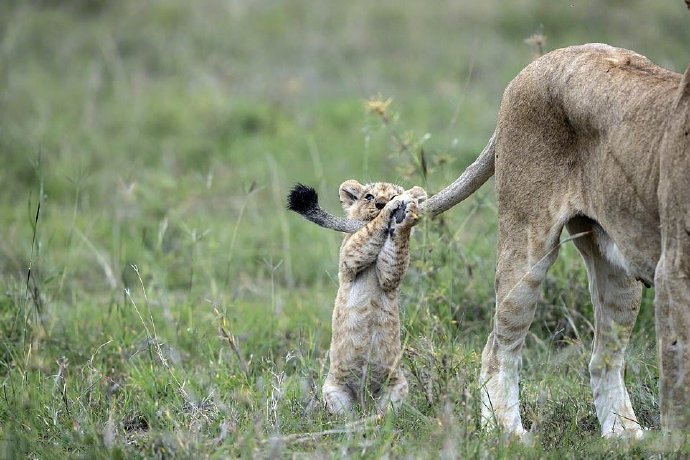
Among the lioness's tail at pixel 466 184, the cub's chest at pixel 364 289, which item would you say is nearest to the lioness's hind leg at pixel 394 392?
the cub's chest at pixel 364 289

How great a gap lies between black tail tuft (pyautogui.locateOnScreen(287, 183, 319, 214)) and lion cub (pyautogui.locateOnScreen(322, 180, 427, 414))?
26cm

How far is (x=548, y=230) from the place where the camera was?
14.3 feet

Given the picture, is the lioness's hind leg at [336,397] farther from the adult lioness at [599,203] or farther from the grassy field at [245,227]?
the adult lioness at [599,203]

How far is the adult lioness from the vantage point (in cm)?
364

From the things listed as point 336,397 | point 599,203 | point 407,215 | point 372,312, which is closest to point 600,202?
point 599,203

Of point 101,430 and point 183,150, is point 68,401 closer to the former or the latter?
point 101,430

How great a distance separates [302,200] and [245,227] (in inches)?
158

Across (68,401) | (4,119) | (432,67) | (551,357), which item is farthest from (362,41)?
(68,401)

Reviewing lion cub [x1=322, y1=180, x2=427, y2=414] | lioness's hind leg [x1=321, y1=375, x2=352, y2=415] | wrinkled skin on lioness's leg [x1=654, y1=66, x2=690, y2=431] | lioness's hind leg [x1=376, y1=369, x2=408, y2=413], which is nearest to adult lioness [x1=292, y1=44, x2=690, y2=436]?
wrinkled skin on lioness's leg [x1=654, y1=66, x2=690, y2=431]

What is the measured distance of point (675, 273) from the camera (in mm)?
3605

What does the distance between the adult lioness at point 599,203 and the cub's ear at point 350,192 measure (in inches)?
16.7

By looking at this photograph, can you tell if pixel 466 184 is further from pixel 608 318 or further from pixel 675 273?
pixel 675 273

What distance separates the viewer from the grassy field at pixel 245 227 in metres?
4.23

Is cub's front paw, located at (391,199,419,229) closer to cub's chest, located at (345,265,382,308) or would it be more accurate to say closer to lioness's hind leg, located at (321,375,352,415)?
cub's chest, located at (345,265,382,308)
